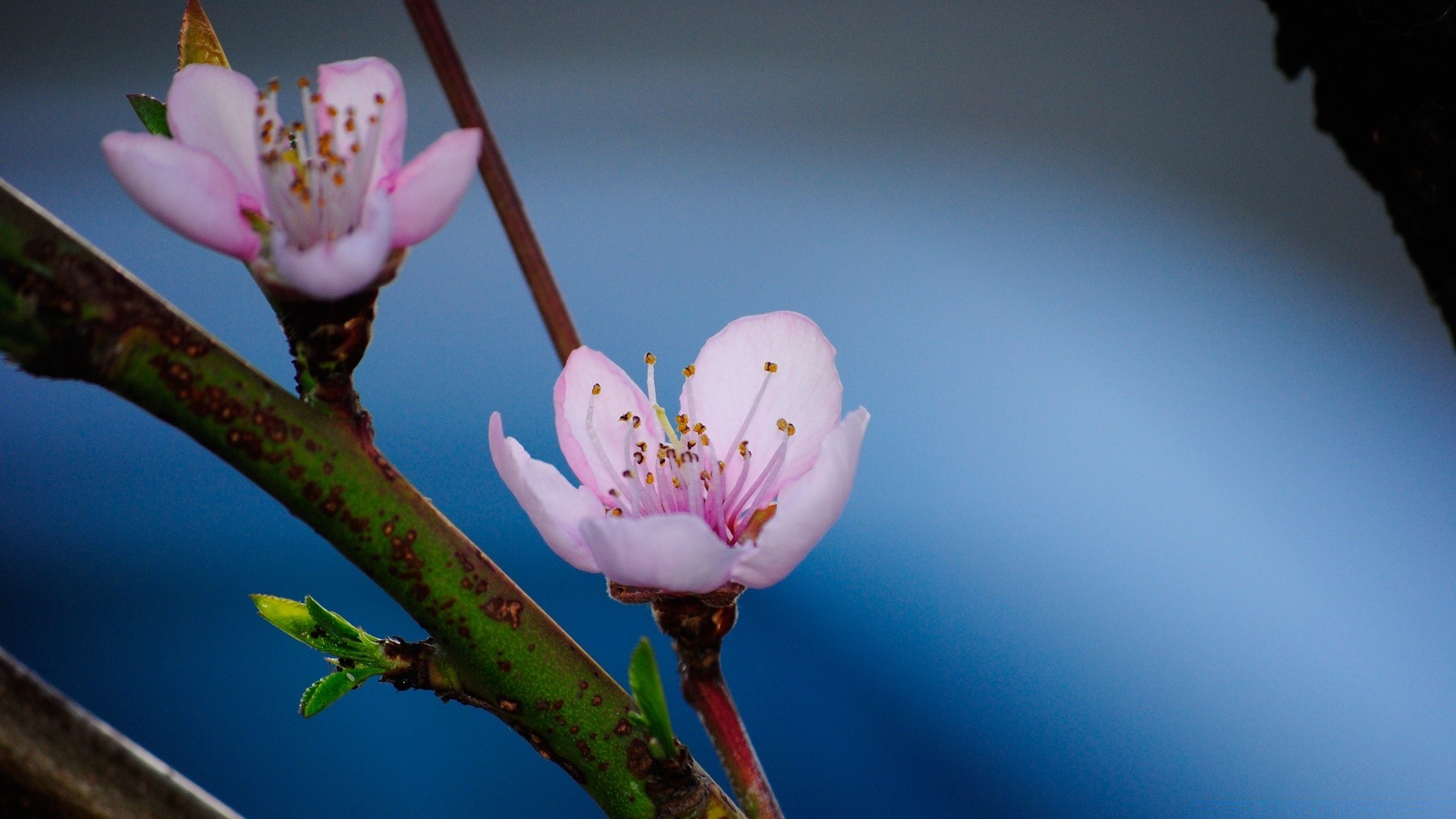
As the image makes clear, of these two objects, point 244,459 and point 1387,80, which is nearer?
point 244,459

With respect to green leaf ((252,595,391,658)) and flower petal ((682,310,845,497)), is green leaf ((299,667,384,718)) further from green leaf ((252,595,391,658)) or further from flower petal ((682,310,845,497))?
flower petal ((682,310,845,497))

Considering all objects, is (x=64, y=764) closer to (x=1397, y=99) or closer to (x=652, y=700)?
(x=652, y=700)

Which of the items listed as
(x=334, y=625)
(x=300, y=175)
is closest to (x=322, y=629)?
(x=334, y=625)

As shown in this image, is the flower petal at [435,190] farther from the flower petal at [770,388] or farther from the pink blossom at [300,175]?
the flower petal at [770,388]

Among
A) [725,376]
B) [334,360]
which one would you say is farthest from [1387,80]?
[334,360]

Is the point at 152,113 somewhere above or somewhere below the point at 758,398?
above

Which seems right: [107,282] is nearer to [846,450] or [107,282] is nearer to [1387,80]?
[846,450]
